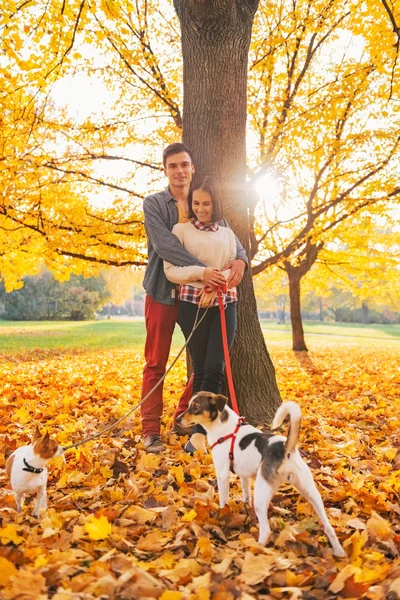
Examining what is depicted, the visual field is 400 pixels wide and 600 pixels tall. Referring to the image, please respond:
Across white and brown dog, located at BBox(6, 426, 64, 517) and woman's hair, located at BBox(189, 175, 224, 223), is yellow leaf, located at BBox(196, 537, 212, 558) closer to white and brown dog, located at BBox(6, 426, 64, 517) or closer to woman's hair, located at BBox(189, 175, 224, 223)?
white and brown dog, located at BBox(6, 426, 64, 517)

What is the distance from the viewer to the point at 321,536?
2.68 meters

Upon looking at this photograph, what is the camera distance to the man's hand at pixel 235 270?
3.90 meters

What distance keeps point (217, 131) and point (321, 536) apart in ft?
12.3

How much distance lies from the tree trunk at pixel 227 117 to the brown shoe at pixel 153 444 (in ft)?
3.32

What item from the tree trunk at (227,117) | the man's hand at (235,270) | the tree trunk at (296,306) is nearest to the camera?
the man's hand at (235,270)

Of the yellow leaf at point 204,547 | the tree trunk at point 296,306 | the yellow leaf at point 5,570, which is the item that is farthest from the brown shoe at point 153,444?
the tree trunk at point 296,306

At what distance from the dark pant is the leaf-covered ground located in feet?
2.08

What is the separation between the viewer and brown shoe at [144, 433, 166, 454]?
412cm

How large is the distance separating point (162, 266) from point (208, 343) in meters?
0.81

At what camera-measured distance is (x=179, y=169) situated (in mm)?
4039

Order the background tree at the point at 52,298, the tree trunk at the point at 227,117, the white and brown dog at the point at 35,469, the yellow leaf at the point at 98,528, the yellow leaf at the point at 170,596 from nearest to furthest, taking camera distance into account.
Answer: the yellow leaf at the point at 170,596
the yellow leaf at the point at 98,528
the white and brown dog at the point at 35,469
the tree trunk at the point at 227,117
the background tree at the point at 52,298

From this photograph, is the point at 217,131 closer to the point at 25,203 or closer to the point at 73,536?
the point at 73,536

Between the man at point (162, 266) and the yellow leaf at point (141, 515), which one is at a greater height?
the man at point (162, 266)

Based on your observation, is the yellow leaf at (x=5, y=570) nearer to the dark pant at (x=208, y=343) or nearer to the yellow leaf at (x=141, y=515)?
the yellow leaf at (x=141, y=515)
